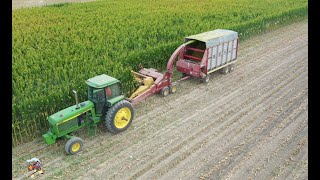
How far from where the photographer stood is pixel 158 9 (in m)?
24.3

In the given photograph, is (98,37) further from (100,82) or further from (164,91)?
(100,82)

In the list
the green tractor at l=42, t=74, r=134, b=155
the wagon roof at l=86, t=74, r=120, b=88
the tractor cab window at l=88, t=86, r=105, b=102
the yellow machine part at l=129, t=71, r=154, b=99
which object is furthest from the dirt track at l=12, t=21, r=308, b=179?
the wagon roof at l=86, t=74, r=120, b=88

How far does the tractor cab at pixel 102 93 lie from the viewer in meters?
9.09

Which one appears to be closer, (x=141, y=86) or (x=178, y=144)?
(x=178, y=144)

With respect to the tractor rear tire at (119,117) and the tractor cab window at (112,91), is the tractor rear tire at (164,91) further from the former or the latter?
the tractor cab window at (112,91)

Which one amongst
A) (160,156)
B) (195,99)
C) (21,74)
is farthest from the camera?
(195,99)

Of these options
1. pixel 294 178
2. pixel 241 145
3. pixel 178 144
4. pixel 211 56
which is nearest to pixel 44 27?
pixel 211 56

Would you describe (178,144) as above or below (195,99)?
below

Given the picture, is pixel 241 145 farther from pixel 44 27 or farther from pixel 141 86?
pixel 44 27

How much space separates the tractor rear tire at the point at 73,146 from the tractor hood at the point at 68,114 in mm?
645

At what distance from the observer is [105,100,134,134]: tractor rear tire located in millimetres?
9188

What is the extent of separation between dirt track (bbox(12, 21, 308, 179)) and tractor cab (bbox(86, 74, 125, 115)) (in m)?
1.03

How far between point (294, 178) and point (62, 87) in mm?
7708

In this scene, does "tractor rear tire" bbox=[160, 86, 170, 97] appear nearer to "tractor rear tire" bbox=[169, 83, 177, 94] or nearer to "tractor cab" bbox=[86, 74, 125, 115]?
"tractor rear tire" bbox=[169, 83, 177, 94]
